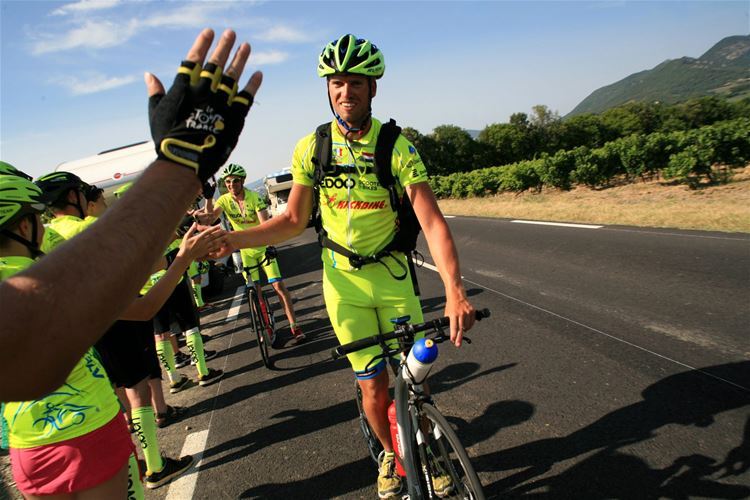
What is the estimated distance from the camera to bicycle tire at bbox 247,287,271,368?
19.7 ft

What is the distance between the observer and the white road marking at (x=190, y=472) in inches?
141

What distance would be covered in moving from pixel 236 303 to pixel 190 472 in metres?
6.62

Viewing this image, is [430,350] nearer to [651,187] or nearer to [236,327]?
[236,327]

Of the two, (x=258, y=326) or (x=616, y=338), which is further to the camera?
(x=258, y=326)

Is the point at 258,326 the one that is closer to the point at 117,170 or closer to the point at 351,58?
the point at 351,58

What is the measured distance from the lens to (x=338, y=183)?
285cm

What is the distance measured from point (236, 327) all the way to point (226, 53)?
7747 mm

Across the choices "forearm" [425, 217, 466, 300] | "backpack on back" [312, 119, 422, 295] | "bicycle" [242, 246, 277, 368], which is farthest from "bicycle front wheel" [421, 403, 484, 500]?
"bicycle" [242, 246, 277, 368]

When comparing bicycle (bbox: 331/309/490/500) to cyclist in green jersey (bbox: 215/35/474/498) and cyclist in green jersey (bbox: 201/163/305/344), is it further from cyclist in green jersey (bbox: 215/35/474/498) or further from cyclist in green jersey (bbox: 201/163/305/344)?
cyclist in green jersey (bbox: 201/163/305/344)

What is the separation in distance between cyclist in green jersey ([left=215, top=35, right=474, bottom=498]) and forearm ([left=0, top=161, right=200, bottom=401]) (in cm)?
195

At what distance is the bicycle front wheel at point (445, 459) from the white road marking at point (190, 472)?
2.15 m

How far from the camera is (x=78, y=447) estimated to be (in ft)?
6.62

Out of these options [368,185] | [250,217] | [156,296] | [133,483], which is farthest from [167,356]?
[368,185]

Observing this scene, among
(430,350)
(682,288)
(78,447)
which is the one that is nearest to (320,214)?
(430,350)
